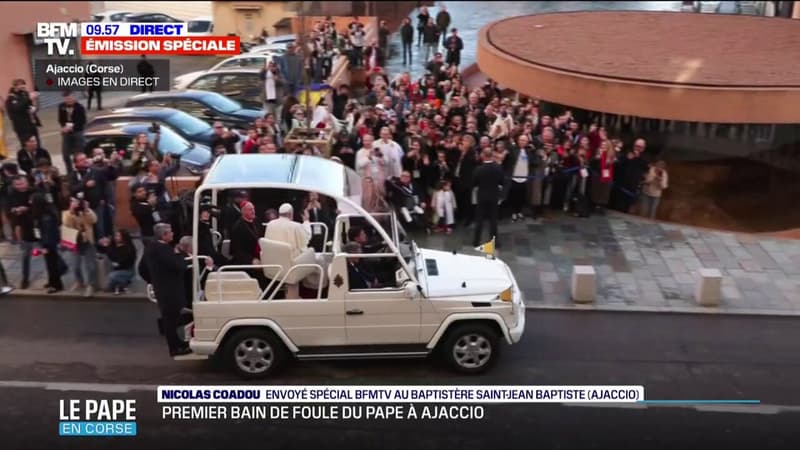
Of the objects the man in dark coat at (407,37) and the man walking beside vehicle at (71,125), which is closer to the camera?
the man walking beside vehicle at (71,125)

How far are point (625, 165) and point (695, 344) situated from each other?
16.3ft

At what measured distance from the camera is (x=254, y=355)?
29.6 feet

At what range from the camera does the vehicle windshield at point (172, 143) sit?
14.7m

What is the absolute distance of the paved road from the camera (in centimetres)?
816

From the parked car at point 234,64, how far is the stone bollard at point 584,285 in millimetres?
12227

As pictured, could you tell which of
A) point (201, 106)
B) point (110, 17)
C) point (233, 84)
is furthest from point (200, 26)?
point (201, 106)

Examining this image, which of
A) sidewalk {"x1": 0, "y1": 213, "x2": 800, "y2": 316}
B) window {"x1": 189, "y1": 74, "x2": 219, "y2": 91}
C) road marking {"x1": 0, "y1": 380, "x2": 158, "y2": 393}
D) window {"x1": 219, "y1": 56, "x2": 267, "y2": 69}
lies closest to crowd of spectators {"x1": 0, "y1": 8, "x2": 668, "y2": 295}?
sidewalk {"x1": 0, "y1": 213, "x2": 800, "y2": 316}

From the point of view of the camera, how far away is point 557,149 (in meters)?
14.3

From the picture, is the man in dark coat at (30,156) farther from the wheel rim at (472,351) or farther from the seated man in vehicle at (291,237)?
the wheel rim at (472,351)

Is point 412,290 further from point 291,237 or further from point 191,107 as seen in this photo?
point 191,107

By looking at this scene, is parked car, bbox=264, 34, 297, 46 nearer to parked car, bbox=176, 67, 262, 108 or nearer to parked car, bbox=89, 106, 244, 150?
parked car, bbox=176, 67, 262, 108

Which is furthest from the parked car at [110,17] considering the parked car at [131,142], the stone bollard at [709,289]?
the stone bollard at [709,289]

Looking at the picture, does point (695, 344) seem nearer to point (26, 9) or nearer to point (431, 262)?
point (431, 262)

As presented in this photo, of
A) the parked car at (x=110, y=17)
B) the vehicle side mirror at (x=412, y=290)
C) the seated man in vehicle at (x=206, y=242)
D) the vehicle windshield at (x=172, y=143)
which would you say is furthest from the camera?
the parked car at (x=110, y=17)
